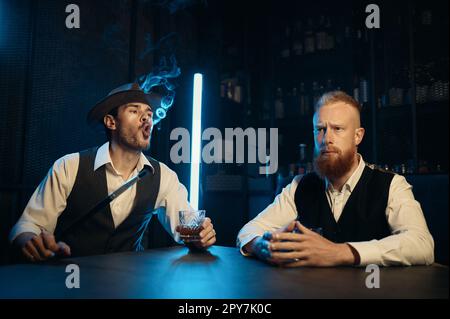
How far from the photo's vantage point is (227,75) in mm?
4512

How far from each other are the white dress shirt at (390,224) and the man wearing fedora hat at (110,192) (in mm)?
386

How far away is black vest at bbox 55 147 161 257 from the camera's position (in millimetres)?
1761

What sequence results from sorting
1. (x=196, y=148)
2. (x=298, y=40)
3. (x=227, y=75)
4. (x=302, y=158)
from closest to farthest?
(x=196, y=148), (x=302, y=158), (x=298, y=40), (x=227, y=75)

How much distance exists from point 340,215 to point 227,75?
3286mm

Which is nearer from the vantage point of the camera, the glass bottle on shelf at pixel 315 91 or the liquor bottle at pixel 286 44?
the glass bottle on shelf at pixel 315 91

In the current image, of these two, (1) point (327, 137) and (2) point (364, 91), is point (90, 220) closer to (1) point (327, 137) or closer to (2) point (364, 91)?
(1) point (327, 137)

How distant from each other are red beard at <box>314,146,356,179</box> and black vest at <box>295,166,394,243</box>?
3.3 inches

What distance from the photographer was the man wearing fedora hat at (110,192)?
1.72m

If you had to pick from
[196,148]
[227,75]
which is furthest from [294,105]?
[196,148]

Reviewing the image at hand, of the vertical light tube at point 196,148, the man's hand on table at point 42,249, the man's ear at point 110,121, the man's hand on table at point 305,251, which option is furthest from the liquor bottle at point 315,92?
the man's hand on table at point 42,249

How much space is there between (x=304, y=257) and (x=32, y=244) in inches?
34.7

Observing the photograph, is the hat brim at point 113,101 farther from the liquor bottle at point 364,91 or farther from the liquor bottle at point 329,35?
the liquor bottle at point 329,35

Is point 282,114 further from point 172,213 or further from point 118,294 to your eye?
point 118,294

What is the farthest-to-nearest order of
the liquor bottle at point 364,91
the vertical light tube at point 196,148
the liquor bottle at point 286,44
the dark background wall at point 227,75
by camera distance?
the liquor bottle at point 286,44 < the liquor bottle at point 364,91 < the vertical light tube at point 196,148 < the dark background wall at point 227,75
